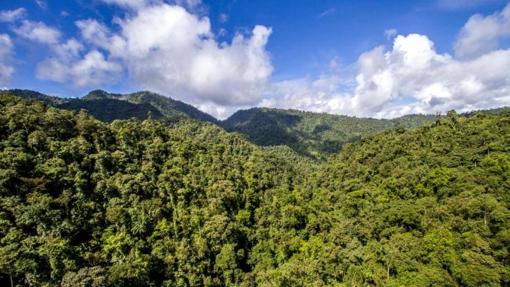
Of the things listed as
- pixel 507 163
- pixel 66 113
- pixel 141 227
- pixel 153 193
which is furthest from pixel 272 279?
pixel 66 113

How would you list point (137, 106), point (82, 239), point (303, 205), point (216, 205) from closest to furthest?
point (82, 239), point (216, 205), point (303, 205), point (137, 106)

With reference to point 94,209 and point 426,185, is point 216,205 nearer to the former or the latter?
point 94,209

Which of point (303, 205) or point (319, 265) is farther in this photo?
point (303, 205)

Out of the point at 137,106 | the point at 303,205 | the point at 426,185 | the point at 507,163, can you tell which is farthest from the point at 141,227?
the point at 137,106

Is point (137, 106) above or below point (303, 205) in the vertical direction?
above

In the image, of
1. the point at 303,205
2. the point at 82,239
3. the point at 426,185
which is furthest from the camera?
the point at 303,205

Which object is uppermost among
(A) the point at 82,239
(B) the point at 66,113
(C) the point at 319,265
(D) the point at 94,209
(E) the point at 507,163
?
(B) the point at 66,113

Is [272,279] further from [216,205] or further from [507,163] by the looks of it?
[507,163]
